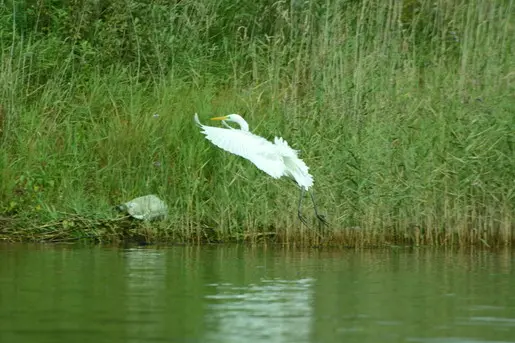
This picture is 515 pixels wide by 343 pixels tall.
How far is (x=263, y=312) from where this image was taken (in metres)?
5.43

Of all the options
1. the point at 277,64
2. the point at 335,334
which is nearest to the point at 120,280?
the point at 335,334

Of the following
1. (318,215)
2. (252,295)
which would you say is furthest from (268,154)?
(252,295)

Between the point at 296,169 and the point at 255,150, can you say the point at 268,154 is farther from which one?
the point at 296,169

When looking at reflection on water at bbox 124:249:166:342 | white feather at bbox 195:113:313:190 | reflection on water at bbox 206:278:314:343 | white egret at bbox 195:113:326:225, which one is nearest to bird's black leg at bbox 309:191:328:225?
white egret at bbox 195:113:326:225

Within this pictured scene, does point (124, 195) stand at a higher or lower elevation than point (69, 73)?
lower

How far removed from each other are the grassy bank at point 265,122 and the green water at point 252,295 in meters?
0.49

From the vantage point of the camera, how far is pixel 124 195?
951cm

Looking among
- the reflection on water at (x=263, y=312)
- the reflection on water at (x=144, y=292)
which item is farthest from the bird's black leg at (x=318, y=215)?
the reflection on water at (x=263, y=312)

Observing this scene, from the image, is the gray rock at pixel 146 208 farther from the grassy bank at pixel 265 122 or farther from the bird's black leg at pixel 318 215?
the bird's black leg at pixel 318 215

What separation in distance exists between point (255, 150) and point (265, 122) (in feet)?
5.08

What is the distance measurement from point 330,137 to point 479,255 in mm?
1782

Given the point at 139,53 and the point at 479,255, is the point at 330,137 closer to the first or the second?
the point at 479,255

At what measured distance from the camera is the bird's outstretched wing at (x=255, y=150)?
821 centimetres

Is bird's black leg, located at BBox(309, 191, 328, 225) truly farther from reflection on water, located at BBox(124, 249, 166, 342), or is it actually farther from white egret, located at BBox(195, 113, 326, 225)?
reflection on water, located at BBox(124, 249, 166, 342)
